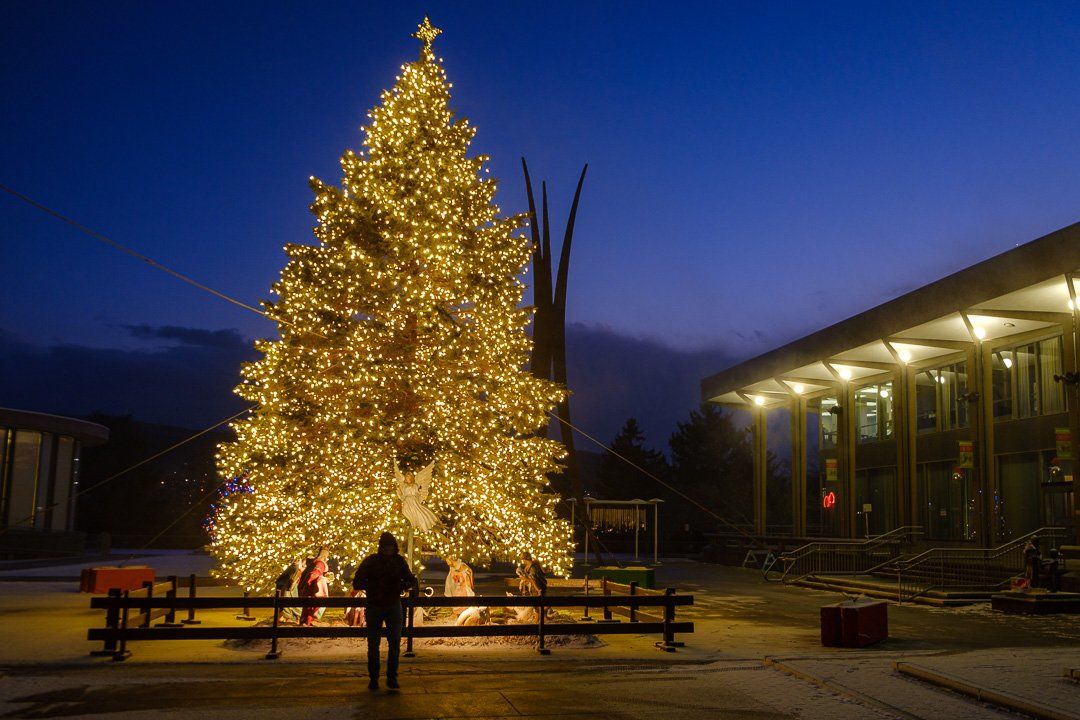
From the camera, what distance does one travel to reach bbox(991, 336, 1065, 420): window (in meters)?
28.7

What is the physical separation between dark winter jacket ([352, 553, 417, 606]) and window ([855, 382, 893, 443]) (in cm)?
3230

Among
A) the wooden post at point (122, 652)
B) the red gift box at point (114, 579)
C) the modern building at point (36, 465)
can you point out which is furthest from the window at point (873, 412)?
the modern building at point (36, 465)

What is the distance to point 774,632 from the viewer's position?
52.5ft

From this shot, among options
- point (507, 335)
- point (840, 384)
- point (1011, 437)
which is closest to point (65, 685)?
point (507, 335)

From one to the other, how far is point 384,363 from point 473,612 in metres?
4.36

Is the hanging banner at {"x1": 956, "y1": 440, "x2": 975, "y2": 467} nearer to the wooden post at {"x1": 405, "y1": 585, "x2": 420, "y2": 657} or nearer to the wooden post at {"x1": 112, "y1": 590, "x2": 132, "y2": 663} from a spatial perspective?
the wooden post at {"x1": 405, "y1": 585, "x2": 420, "y2": 657}

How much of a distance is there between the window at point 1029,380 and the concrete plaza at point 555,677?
14.2 metres

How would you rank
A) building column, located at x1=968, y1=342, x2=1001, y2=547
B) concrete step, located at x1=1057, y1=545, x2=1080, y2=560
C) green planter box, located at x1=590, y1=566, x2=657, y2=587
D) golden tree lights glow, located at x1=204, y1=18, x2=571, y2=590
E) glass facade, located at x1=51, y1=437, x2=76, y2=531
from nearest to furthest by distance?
golden tree lights glow, located at x1=204, y1=18, x2=571, y2=590 → green planter box, located at x1=590, y1=566, x2=657, y2=587 → concrete step, located at x1=1057, y1=545, x2=1080, y2=560 → building column, located at x1=968, y1=342, x2=1001, y2=547 → glass facade, located at x1=51, y1=437, x2=76, y2=531

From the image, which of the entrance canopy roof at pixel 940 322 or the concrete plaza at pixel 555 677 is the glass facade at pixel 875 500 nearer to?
the entrance canopy roof at pixel 940 322

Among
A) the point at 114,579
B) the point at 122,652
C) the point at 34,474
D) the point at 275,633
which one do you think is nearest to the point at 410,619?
the point at 275,633

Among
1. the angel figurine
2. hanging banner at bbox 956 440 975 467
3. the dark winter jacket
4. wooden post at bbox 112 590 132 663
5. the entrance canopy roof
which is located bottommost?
wooden post at bbox 112 590 132 663

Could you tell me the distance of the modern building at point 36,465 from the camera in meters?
40.1

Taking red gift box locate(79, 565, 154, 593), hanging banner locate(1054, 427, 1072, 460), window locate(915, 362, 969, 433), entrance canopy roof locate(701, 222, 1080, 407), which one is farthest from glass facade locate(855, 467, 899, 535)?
red gift box locate(79, 565, 154, 593)

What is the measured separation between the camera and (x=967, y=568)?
2656 centimetres
